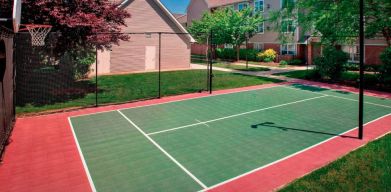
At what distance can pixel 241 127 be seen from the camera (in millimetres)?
11977

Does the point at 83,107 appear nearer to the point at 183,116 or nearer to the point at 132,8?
the point at 183,116

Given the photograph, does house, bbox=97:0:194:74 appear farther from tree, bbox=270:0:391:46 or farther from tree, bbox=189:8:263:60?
tree, bbox=270:0:391:46

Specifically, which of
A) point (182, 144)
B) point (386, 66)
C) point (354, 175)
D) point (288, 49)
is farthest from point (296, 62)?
point (354, 175)

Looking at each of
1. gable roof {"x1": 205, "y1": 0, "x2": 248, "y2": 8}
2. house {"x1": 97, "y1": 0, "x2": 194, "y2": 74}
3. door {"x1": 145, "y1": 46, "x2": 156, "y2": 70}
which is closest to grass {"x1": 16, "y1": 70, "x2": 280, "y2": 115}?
house {"x1": 97, "y1": 0, "x2": 194, "y2": 74}

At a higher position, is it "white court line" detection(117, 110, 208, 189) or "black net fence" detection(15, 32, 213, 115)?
"black net fence" detection(15, 32, 213, 115)

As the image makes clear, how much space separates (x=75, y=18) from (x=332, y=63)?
731 inches

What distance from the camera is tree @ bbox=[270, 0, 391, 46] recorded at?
2150 cm

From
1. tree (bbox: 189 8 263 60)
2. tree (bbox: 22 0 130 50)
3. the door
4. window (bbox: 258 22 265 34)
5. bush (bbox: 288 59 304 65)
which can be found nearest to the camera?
tree (bbox: 22 0 130 50)

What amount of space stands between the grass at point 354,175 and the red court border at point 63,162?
0.43 m

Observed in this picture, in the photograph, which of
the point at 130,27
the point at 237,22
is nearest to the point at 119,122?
the point at 130,27

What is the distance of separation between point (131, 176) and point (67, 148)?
3.24 m

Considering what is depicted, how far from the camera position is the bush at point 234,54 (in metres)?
45.0

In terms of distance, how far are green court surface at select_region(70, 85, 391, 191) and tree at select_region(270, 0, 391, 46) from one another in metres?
7.27

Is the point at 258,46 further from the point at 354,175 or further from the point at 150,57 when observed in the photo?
the point at 354,175
